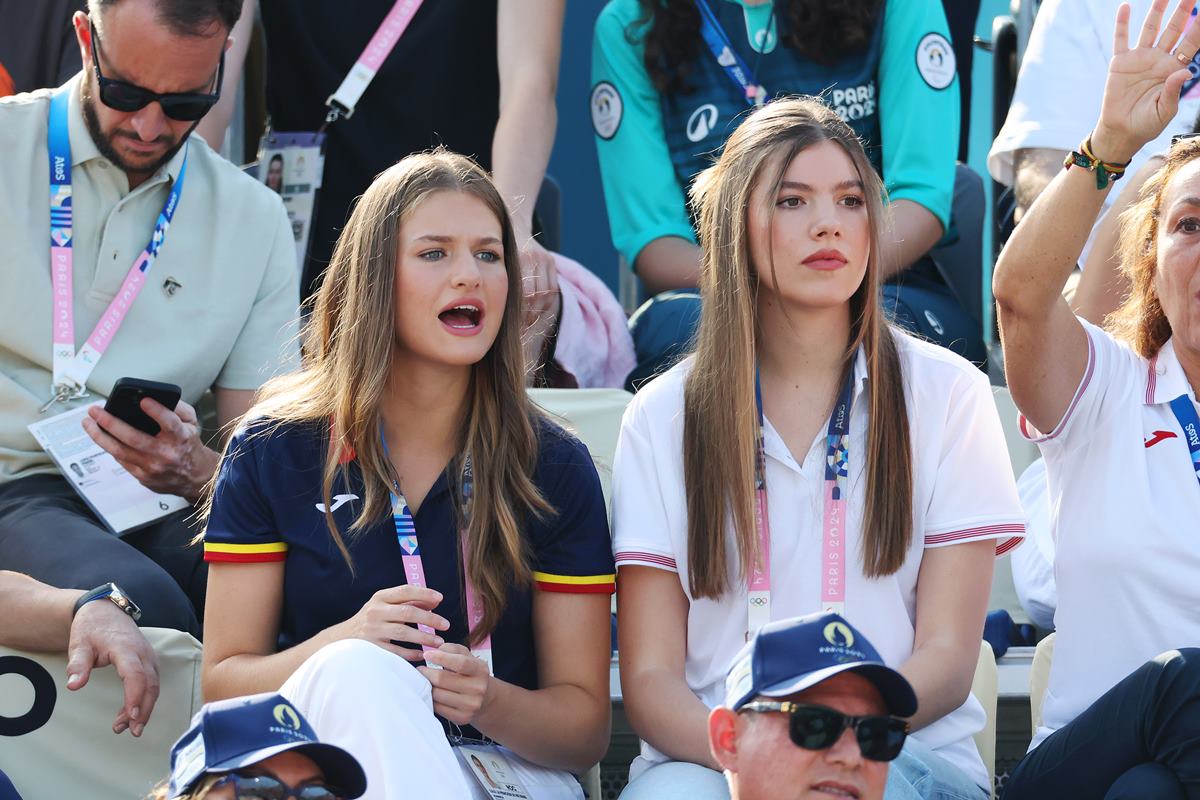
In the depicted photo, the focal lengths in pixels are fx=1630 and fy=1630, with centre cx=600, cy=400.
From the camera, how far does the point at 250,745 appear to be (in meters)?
1.90

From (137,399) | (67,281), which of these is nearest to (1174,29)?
(137,399)

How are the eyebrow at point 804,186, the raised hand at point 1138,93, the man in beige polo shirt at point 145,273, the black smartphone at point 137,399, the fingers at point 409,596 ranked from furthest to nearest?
the man in beige polo shirt at point 145,273 < the black smartphone at point 137,399 < the eyebrow at point 804,186 < the raised hand at point 1138,93 < the fingers at point 409,596

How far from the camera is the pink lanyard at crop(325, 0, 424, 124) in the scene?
13.9 feet

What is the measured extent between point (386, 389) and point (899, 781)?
1129 mm

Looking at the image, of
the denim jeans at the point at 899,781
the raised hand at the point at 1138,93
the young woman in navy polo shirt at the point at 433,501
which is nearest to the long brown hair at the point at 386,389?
the young woman in navy polo shirt at the point at 433,501

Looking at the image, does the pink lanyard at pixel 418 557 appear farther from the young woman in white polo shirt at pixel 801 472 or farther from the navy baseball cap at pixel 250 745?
the navy baseball cap at pixel 250 745

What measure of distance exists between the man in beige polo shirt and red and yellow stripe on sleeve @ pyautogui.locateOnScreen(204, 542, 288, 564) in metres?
0.45

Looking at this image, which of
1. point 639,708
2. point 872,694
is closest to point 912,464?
point 639,708

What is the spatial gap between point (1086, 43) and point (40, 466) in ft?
8.33

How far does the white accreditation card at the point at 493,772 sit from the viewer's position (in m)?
2.56

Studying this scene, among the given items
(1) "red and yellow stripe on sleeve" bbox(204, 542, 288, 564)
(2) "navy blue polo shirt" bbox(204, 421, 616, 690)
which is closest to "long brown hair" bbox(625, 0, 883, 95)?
(2) "navy blue polo shirt" bbox(204, 421, 616, 690)

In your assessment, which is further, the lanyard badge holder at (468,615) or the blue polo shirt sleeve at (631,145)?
the blue polo shirt sleeve at (631,145)

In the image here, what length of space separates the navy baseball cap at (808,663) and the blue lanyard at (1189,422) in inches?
39.4

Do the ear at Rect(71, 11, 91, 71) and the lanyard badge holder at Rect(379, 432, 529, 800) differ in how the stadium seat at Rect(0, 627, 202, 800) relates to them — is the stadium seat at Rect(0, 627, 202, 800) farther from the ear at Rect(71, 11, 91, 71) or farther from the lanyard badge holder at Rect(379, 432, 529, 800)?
the ear at Rect(71, 11, 91, 71)
